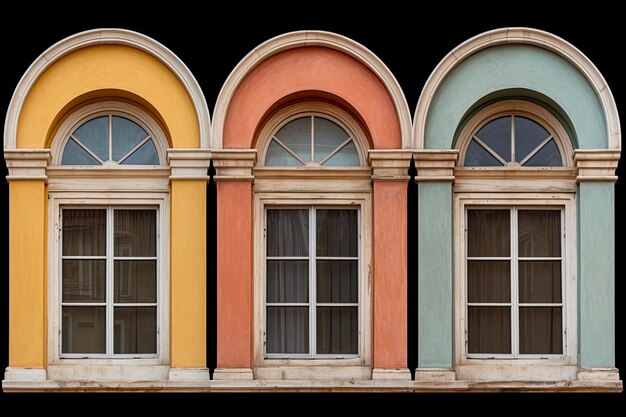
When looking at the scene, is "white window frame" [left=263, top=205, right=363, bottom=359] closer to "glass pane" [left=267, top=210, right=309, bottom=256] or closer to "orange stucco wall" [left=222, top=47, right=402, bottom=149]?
"glass pane" [left=267, top=210, right=309, bottom=256]

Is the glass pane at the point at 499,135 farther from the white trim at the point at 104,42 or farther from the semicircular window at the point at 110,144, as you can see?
the semicircular window at the point at 110,144

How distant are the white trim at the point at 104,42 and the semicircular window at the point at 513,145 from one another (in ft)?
11.6

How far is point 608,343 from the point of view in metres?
17.2

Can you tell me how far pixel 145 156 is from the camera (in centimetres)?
1773

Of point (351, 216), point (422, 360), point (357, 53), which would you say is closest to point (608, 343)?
point (422, 360)

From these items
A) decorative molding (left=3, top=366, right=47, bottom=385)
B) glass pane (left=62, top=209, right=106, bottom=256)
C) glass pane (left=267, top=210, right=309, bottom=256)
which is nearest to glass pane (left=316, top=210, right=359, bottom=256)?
glass pane (left=267, top=210, right=309, bottom=256)

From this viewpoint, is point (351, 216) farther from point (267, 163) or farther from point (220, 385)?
point (220, 385)

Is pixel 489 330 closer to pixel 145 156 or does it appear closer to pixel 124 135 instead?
pixel 145 156

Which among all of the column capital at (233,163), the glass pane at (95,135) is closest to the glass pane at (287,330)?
the column capital at (233,163)

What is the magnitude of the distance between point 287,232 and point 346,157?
1254 millimetres

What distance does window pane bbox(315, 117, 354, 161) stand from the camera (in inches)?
699

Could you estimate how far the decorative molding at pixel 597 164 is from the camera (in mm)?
17281

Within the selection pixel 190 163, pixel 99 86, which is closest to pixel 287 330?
pixel 190 163

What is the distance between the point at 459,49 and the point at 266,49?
2.48 m
